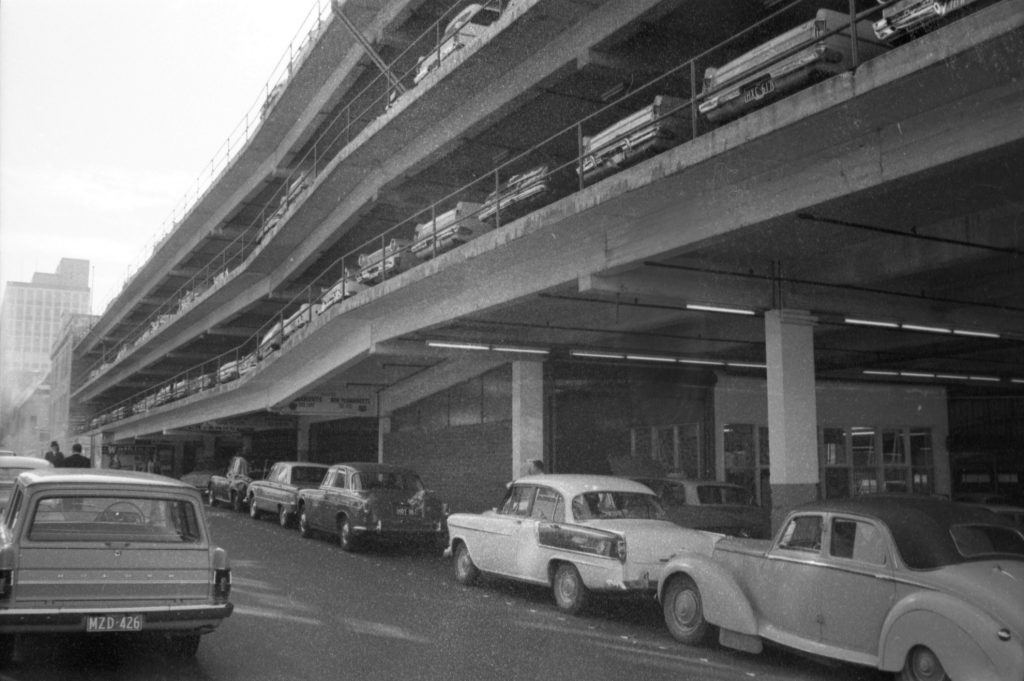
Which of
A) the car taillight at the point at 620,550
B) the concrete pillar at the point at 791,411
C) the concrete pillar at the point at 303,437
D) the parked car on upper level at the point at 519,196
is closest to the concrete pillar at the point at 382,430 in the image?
the concrete pillar at the point at 303,437

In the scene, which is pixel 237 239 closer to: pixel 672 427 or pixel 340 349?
pixel 340 349

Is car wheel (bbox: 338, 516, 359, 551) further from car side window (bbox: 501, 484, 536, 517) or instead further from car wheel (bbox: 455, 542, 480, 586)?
car side window (bbox: 501, 484, 536, 517)

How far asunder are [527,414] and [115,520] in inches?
576

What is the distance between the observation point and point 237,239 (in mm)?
41812

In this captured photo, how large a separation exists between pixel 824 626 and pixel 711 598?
1280mm

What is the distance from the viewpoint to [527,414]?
22.5 m

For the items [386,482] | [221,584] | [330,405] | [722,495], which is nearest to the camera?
[221,584]

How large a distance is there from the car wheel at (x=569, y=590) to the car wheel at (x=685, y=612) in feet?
4.94

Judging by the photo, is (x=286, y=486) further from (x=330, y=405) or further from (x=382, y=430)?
(x=382, y=430)

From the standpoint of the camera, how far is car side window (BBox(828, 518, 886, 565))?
782 cm

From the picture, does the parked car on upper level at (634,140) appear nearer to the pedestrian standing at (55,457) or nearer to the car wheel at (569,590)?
the car wheel at (569,590)

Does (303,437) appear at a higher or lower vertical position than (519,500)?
higher

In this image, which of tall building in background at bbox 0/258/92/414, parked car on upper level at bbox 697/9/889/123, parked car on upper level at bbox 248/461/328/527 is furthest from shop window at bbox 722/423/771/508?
tall building in background at bbox 0/258/92/414

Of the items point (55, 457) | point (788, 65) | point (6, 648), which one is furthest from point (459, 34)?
point (6, 648)
